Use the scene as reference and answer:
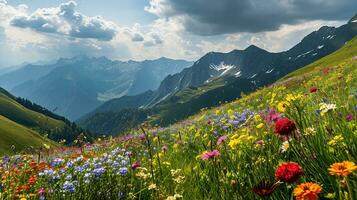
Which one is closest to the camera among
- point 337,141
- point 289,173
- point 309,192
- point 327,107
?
point 309,192

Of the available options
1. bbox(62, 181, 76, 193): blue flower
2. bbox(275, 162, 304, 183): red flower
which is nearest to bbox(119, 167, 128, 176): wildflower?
bbox(62, 181, 76, 193): blue flower

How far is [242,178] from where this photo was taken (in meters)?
4.91

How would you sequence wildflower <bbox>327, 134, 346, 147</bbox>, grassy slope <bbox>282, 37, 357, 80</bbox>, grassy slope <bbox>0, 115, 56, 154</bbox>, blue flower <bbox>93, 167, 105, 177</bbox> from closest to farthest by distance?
wildflower <bbox>327, 134, 346, 147</bbox> → blue flower <bbox>93, 167, 105, 177</bbox> → grassy slope <bbox>0, 115, 56, 154</bbox> → grassy slope <bbox>282, 37, 357, 80</bbox>

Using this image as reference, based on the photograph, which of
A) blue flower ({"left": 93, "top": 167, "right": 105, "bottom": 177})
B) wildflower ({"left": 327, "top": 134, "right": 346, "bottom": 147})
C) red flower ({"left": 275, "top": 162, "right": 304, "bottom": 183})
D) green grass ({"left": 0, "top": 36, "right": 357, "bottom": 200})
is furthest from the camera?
blue flower ({"left": 93, "top": 167, "right": 105, "bottom": 177})

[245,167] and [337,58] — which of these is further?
[337,58]

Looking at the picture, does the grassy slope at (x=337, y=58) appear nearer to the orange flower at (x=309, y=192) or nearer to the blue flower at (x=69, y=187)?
the blue flower at (x=69, y=187)

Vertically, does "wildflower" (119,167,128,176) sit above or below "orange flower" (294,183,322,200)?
below

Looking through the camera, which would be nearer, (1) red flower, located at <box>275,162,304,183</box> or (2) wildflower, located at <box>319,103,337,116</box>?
(1) red flower, located at <box>275,162,304,183</box>

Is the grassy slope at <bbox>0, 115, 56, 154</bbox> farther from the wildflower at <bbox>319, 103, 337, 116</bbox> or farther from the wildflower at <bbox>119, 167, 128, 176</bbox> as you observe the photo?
the wildflower at <bbox>319, 103, 337, 116</bbox>

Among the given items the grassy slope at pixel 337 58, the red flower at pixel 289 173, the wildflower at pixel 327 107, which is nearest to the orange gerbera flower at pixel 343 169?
the red flower at pixel 289 173

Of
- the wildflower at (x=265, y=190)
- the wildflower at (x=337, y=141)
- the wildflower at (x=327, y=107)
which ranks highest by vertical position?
the wildflower at (x=327, y=107)

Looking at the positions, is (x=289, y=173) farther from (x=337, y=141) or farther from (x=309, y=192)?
(x=337, y=141)

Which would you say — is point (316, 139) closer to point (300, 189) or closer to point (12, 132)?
point (300, 189)

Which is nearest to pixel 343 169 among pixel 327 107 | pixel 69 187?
pixel 327 107
